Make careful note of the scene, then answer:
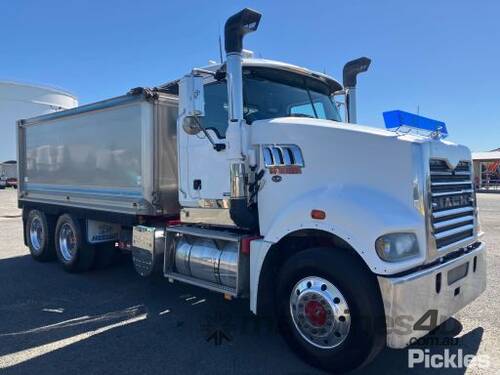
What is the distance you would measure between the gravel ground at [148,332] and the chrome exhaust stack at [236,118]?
135 cm

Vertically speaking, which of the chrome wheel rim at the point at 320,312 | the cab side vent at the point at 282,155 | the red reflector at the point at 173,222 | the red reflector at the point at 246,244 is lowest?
the chrome wheel rim at the point at 320,312

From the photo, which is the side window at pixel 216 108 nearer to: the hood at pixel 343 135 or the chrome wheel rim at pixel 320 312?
the hood at pixel 343 135

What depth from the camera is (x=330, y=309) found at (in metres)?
3.69

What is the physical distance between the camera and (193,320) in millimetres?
5105

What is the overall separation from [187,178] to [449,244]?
119 inches

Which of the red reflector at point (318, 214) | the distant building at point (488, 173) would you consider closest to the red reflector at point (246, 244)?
the red reflector at point (318, 214)

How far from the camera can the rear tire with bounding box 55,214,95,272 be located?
7.32 m

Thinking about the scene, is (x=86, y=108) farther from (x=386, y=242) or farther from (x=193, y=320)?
(x=386, y=242)

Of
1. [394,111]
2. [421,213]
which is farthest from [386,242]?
[394,111]

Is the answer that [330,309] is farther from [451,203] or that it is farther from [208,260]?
[208,260]

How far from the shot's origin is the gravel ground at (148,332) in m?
3.95

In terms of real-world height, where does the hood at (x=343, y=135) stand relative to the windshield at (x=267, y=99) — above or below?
below

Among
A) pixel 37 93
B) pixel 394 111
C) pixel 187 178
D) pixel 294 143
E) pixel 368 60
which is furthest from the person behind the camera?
pixel 37 93

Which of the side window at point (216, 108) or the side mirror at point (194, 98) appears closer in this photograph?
the side mirror at point (194, 98)
